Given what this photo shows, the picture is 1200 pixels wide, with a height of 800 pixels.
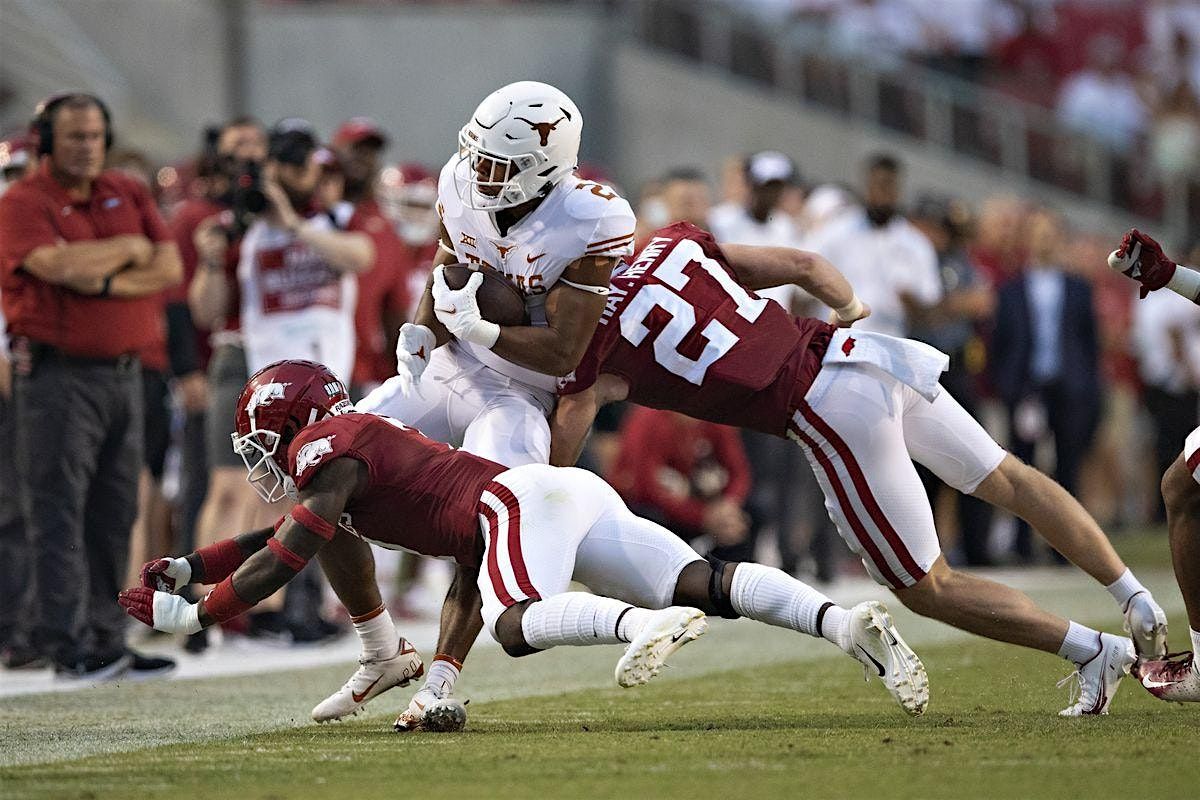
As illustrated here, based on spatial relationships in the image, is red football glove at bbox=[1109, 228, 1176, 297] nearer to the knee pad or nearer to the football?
the knee pad

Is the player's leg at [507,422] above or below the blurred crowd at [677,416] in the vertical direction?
above

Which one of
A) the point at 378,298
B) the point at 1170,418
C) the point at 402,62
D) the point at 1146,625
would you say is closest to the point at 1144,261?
the point at 1146,625

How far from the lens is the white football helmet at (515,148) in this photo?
5.16m

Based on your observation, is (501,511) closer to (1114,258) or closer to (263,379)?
(263,379)

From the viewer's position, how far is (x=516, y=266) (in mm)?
5277

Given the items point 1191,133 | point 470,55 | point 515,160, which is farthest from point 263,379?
point 1191,133

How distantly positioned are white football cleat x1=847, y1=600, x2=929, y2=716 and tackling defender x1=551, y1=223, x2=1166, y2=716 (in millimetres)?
537

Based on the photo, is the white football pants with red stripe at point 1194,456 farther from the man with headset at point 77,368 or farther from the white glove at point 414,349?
the man with headset at point 77,368

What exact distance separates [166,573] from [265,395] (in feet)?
1.72

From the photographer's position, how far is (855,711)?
5355 millimetres

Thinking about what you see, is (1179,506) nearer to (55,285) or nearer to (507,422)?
(507,422)

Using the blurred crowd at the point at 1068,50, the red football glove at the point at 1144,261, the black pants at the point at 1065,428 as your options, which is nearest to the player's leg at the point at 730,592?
the red football glove at the point at 1144,261

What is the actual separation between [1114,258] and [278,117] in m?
12.2

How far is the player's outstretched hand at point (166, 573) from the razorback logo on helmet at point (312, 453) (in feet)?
1.38
